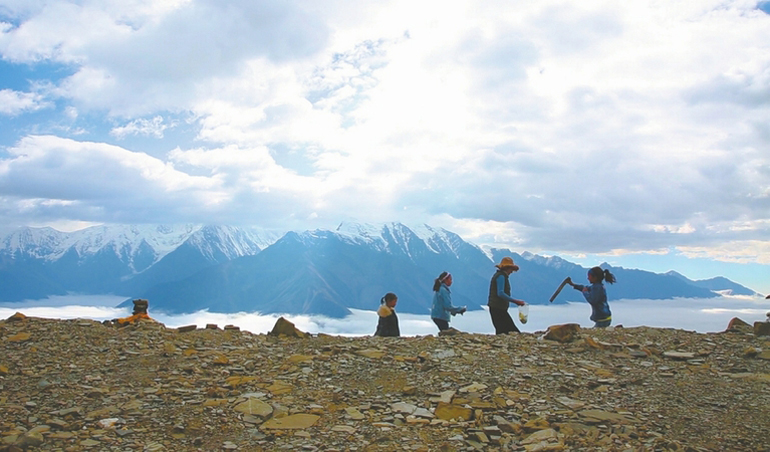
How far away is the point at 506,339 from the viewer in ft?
42.4

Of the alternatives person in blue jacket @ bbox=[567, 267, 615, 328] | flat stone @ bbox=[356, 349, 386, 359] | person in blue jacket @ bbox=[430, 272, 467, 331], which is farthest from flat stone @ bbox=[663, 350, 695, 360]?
flat stone @ bbox=[356, 349, 386, 359]

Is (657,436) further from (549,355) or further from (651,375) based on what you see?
(549,355)

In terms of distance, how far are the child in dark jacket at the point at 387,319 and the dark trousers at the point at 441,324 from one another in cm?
136

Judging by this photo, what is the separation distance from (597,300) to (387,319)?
21.3 feet

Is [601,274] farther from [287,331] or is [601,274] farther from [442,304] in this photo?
[287,331]

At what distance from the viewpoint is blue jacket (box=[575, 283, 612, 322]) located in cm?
1455

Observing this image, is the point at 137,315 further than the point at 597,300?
No

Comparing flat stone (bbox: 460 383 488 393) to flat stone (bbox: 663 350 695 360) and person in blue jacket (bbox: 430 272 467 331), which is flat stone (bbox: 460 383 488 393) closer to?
flat stone (bbox: 663 350 695 360)

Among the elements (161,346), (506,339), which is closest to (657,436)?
(506,339)

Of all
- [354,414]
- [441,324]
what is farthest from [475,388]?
[441,324]

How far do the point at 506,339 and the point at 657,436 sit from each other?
590 cm

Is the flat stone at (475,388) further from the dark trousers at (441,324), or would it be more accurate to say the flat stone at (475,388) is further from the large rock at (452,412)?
the dark trousers at (441,324)

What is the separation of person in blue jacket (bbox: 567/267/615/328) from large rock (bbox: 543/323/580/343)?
1866 mm

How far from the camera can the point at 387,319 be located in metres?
14.6
